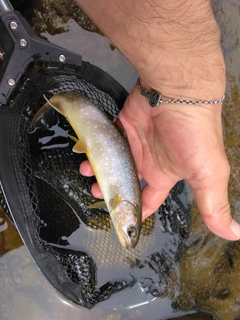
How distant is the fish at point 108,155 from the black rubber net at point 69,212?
23cm

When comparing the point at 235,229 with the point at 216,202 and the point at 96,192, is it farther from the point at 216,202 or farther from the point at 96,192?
the point at 96,192

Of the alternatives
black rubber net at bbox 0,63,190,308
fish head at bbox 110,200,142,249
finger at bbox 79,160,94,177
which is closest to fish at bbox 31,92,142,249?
fish head at bbox 110,200,142,249

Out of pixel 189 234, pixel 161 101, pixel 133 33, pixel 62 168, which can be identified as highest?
pixel 133 33

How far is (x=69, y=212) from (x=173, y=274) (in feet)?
3.78

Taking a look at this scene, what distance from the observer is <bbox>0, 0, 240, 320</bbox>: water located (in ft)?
8.87

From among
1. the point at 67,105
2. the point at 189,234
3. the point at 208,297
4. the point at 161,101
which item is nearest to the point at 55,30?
the point at 67,105

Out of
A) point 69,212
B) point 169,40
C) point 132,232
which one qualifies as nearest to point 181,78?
point 169,40

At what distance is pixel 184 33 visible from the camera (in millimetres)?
1893

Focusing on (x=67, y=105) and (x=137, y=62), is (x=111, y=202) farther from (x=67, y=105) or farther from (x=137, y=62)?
(x=137, y=62)

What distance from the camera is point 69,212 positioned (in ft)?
7.84

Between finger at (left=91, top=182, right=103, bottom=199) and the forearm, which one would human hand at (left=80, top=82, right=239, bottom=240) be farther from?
the forearm

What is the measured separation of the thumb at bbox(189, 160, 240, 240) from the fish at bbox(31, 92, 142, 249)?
0.40 meters

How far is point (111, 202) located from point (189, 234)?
1.26m

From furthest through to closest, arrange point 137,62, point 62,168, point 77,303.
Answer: point 77,303 → point 62,168 → point 137,62
